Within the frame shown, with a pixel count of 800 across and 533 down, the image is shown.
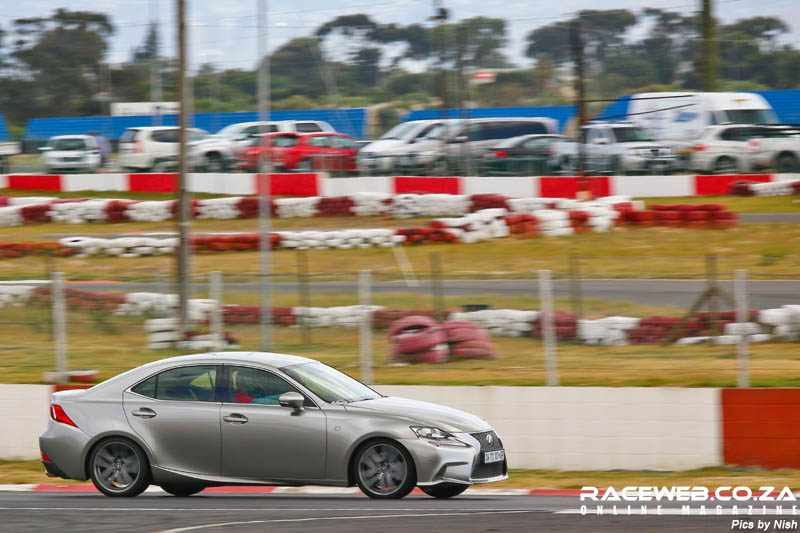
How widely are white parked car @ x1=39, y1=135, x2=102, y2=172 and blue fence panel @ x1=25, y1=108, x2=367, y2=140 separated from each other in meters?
2.02

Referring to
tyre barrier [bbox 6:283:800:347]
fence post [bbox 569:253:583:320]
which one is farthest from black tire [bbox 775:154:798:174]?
fence post [bbox 569:253:583:320]

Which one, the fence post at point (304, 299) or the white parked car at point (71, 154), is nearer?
the fence post at point (304, 299)

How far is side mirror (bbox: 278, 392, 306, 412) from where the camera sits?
9062mm

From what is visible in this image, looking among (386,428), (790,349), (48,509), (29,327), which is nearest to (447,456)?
(386,428)

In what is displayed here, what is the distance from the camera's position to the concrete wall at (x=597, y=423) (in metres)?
11.5

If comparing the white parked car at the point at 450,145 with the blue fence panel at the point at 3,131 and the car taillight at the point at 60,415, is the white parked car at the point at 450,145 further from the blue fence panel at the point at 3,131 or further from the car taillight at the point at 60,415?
the blue fence panel at the point at 3,131

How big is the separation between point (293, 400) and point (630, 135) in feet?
76.1

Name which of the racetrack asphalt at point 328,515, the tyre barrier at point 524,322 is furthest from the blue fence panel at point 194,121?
the racetrack asphalt at point 328,515

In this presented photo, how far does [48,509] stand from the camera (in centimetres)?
898

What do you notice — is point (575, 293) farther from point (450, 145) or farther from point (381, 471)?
point (450, 145)

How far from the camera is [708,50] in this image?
31219 mm

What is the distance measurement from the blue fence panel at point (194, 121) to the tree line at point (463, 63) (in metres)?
0.49

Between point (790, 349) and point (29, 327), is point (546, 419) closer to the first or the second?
point (790, 349)

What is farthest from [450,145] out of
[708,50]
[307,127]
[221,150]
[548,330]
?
[548,330]
